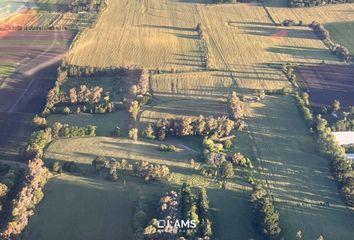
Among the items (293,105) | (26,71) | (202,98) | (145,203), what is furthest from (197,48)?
(145,203)

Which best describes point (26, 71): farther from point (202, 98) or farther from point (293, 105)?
point (293, 105)

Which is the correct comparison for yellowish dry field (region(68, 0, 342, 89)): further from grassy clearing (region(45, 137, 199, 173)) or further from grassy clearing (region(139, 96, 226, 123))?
grassy clearing (region(45, 137, 199, 173))

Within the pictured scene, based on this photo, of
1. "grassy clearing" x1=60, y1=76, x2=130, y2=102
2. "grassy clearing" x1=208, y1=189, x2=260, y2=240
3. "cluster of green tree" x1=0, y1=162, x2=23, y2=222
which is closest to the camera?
"grassy clearing" x1=208, y1=189, x2=260, y2=240

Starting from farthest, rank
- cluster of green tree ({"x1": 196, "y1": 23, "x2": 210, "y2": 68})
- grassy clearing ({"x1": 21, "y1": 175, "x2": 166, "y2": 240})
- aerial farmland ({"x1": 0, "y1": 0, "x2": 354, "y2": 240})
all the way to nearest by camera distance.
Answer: cluster of green tree ({"x1": 196, "y1": 23, "x2": 210, "y2": 68}), aerial farmland ({"x1": 0, "y1": 0, "x2": 354, "y2": 240}), grassy clearing ({"x1": 21, "y1": 175, "x2": 166, "y2": 240})

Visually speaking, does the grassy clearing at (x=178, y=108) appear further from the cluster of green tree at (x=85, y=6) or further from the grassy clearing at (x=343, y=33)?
the cluster of green tree at (x=85, y=6)

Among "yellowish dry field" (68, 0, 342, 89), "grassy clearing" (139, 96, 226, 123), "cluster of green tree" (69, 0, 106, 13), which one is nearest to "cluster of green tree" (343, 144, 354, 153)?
"yellowish dry field" (68, 0, 342, 89)

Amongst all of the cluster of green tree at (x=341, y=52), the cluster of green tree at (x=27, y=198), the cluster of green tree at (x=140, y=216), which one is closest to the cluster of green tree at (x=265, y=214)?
the cluster of green tree at (x=140, y=216)

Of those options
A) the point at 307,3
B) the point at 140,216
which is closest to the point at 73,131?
the point at 140,216
